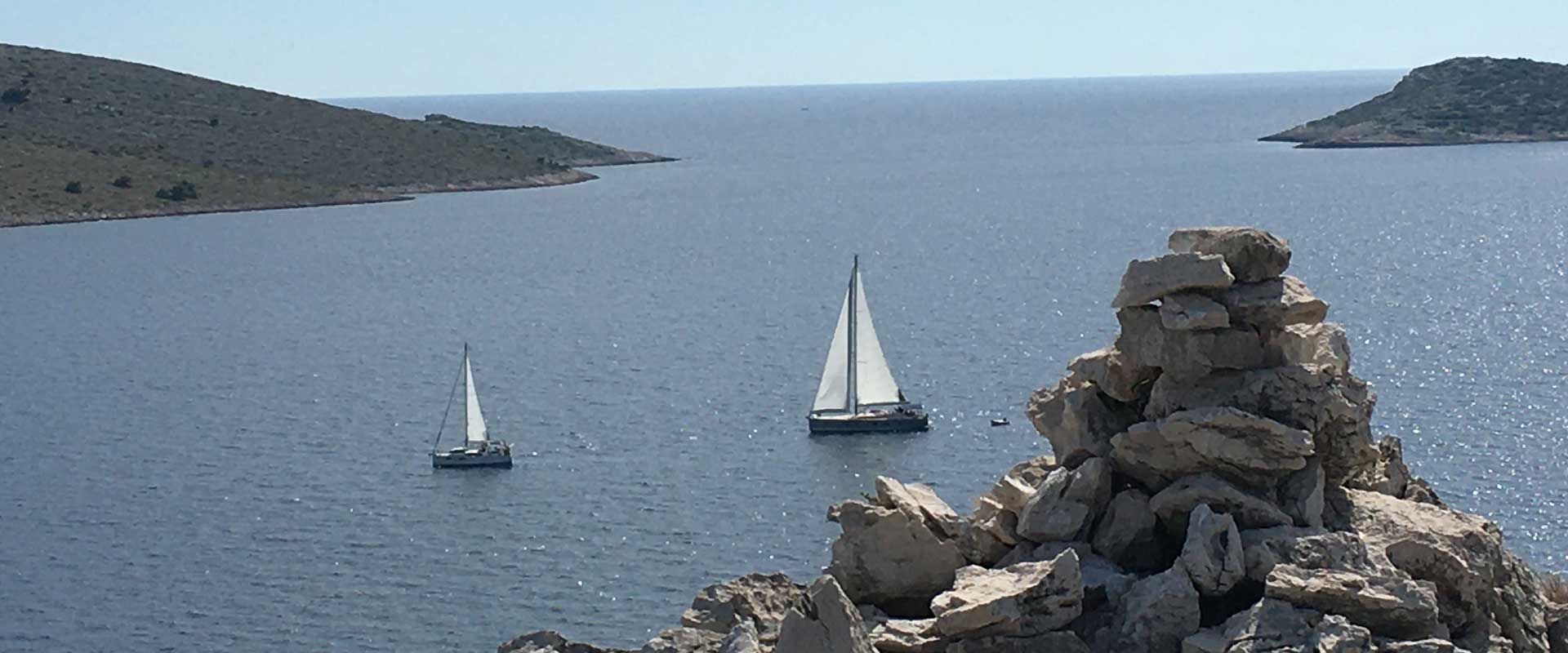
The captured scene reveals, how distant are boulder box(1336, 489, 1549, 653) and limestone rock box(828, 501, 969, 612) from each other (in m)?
3.80

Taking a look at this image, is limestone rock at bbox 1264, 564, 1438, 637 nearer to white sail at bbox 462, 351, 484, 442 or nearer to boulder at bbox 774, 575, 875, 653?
boulder at bbox 774, 575, 875, 653

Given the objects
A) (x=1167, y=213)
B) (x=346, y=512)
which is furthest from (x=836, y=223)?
(x=346, y=512)

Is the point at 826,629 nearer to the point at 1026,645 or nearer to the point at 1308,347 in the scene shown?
the point at 1026,645

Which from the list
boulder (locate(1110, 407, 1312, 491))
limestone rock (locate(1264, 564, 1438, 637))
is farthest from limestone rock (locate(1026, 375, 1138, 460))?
limestone rock (locate(1264, 564, 1438, 637))

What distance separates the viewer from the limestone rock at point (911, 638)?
51.9ft

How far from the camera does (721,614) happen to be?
1705cm

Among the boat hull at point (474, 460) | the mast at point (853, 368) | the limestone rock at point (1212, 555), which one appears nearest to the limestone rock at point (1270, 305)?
the limestone rock at point (1212, 555)

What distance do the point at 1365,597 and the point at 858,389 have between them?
6897cm

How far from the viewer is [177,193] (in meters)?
196

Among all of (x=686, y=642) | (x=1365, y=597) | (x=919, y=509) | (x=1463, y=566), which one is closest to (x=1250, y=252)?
(x=1463, y=566)

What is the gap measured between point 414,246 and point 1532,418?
114806 millimetres

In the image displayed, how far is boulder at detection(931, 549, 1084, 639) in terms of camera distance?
15.4 metres

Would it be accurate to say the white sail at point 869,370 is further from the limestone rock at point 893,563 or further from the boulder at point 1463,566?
the boulder at point 1463,566

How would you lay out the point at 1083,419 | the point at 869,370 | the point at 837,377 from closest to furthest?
1. the point at 1083,419
2. the point at 837,377
3. the point at 869,370
